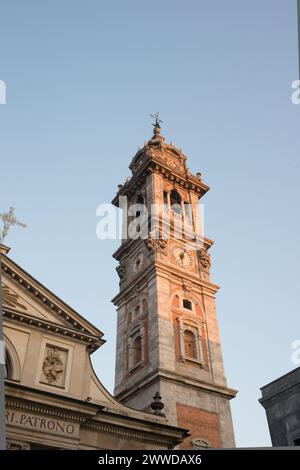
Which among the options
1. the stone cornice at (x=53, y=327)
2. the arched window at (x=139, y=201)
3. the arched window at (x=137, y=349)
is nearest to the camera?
the stone cornice at (x=53, y=327)

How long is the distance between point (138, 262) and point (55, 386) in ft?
62.7

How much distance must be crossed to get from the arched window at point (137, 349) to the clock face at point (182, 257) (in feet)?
21.9

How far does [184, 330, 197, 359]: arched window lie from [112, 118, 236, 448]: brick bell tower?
70mm

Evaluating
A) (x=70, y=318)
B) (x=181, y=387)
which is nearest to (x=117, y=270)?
(x=181, y=387)

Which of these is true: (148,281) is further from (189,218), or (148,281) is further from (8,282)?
(8,282)

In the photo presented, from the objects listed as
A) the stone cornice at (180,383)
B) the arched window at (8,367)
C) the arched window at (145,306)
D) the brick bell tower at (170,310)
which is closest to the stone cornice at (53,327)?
the arched window at (8,367)

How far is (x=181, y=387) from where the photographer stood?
30344 mm

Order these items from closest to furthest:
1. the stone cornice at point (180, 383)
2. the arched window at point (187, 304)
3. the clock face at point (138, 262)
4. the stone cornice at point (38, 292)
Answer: the stone cornice at point (38, 292) → the stone cornice at point (180, 383) → the arched window at point (187, 304) → the clock face at point (138, 262)

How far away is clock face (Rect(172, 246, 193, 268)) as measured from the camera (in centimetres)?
3828

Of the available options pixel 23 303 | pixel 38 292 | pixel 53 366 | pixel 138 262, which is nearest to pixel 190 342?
pixel 138 262

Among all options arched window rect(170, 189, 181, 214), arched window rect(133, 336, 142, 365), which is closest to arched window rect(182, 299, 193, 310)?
arched window rect(133, 336, 142, 365)

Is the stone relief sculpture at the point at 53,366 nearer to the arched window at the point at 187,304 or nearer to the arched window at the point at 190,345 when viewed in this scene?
the arched window at the point at 190,345

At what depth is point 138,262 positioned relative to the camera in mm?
39469

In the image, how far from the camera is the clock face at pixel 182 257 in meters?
38.3
